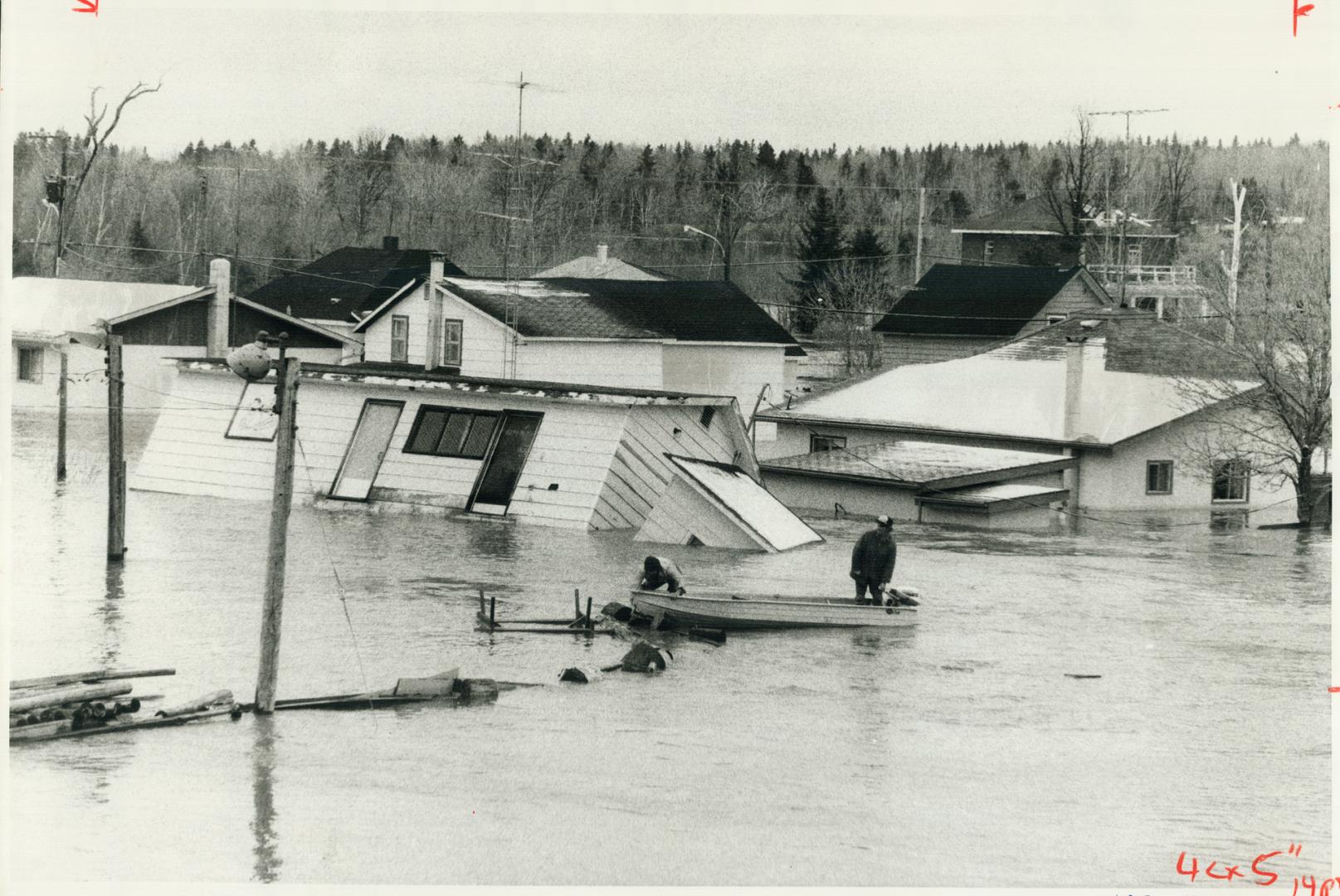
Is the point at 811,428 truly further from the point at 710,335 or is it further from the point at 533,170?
the point at 533,170

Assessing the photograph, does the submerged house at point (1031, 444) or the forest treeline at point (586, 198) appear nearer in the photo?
the submerged house at point (1031, 444)

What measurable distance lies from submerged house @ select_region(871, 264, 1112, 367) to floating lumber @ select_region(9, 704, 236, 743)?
48558mm

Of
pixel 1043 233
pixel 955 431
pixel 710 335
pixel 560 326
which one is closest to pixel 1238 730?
pixel 955 431

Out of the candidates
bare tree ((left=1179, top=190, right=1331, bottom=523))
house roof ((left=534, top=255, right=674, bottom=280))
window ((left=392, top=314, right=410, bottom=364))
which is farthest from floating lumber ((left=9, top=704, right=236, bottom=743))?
house roof ((left=534, top=255, right=674, bottom=280))

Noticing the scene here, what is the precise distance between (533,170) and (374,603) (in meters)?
44.7

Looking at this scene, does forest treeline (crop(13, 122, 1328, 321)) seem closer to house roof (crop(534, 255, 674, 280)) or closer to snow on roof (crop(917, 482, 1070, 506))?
house roof (crop(534, 255, 674, 280))

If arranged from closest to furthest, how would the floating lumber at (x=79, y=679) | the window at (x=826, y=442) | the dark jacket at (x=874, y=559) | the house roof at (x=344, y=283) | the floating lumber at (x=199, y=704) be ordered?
the floating lumber at (x=199, y=704)
the floating lumber at (x=79, y=679)
the dark jacket at (x=874, y=559)
the window at (x=826, y=442)
the house roof at (x=344, y=283)

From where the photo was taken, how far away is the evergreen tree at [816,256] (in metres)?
74.2

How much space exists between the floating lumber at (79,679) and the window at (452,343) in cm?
2844

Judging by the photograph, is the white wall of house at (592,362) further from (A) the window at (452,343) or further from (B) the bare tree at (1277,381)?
(B) the bare tree at (1277,381)

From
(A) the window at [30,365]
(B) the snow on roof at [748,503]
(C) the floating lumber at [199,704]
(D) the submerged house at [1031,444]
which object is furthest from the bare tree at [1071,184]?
(C) the floating lumber at [199,704]

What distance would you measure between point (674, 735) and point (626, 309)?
3521 cm

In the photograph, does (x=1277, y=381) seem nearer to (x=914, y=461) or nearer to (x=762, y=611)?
(x=914, y=461)

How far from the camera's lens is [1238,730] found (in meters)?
18.4
